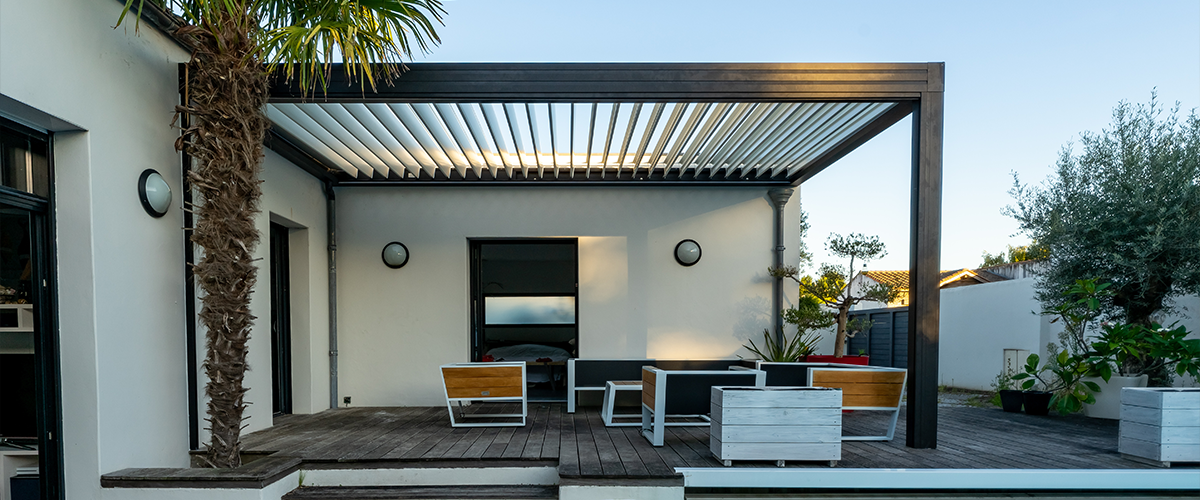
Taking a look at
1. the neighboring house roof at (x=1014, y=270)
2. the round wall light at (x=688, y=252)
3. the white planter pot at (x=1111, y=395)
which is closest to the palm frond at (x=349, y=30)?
the round wall light at (x=688, y=252)

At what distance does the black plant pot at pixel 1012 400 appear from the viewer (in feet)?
21.4

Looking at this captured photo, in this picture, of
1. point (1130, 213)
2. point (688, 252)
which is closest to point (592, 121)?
point (688, 252)

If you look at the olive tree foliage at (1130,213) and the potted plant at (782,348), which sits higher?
the olive tree foliage at (1130,213)

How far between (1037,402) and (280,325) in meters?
7.53

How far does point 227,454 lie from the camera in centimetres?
377

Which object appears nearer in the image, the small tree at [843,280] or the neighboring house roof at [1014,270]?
the small tree at [843,280]

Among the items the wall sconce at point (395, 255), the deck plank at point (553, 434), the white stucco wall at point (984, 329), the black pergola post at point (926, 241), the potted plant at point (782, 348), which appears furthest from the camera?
the white stucco wall at point (984, 329)

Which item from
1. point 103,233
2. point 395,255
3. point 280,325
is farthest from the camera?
point 395,255

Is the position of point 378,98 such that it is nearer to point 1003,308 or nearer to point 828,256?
point 828,256

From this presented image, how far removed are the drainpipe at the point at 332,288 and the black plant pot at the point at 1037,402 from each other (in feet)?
23.5

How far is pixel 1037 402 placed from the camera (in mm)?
6316

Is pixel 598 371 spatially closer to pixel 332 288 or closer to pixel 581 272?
pixel 581 272

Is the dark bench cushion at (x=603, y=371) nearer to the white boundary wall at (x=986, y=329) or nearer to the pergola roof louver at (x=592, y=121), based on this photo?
the pergola roof louver at (x=592, y=121)

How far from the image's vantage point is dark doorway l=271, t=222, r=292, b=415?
253 inches
